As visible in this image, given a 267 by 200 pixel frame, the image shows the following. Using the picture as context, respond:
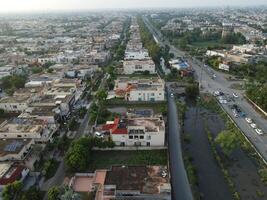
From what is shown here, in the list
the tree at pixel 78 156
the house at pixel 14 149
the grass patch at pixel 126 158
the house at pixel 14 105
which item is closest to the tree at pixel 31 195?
the tree at pixel 78 156

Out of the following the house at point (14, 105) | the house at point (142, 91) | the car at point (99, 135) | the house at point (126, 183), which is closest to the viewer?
the house at point (126, 183)

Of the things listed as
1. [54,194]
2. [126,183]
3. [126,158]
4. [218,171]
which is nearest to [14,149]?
[54,194]

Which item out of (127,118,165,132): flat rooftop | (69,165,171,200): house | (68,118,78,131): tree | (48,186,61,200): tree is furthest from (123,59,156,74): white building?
(48,186,61,200): tree

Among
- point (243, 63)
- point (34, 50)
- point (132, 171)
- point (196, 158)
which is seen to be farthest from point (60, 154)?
point (34, 50)

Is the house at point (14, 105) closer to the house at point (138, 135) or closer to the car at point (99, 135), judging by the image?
the car at point (99, 135)

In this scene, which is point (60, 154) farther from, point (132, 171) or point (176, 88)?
point (176, 88)

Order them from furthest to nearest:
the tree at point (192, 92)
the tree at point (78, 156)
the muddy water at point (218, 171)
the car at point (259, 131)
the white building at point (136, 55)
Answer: the white building at point (136, 55)
the tree at point (192, 92)
the car at point (259, 131)
the tree at point (78, 156)
the muddy water at point (218, 171)
